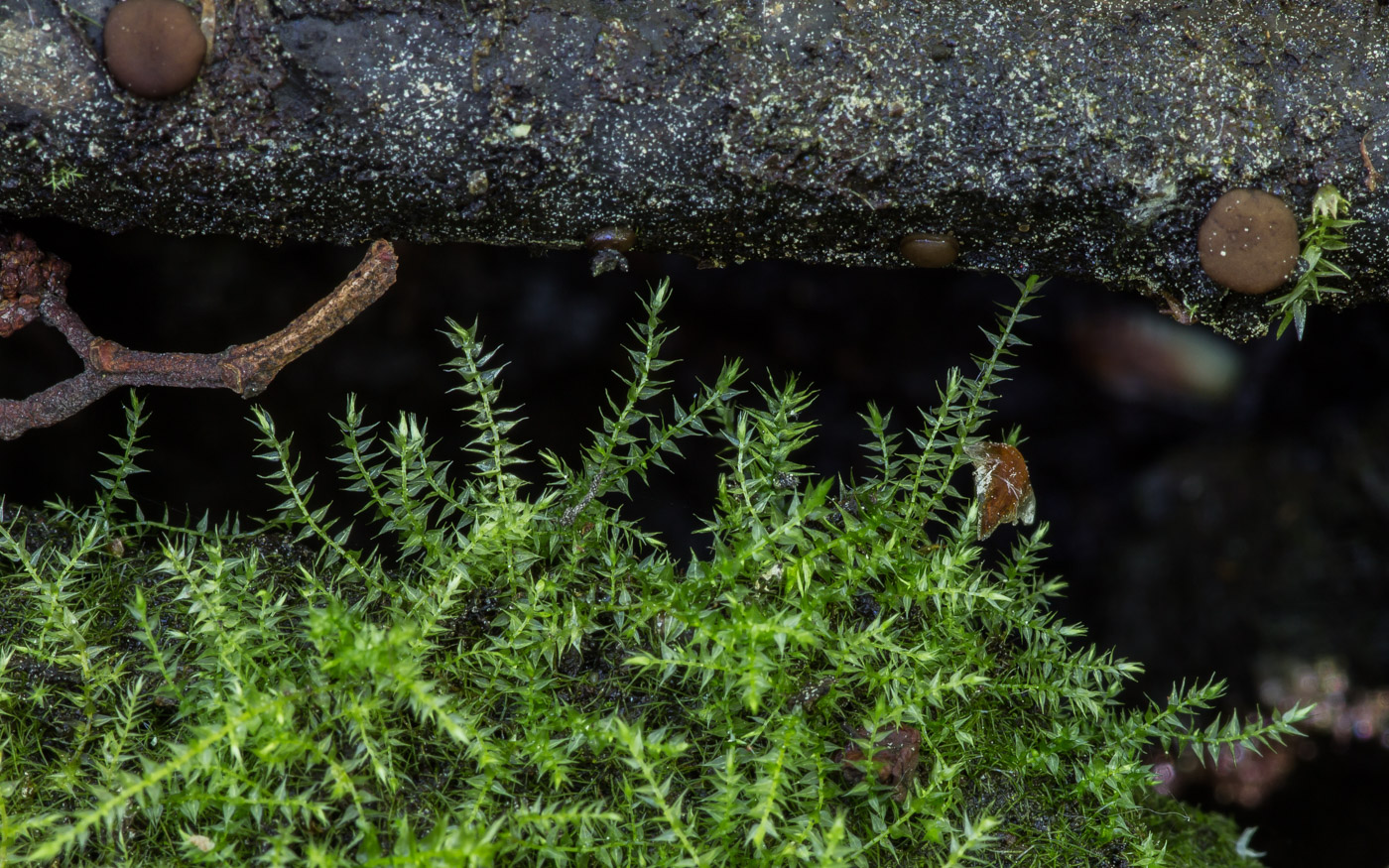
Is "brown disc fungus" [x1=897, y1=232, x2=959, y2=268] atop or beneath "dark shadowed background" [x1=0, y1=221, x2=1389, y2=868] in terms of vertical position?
atop

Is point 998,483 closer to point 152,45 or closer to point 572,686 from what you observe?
point 572,686

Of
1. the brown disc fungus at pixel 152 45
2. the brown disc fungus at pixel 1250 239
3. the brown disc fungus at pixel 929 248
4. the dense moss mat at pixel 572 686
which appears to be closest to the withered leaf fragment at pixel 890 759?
the dense moss mat at pixel 572 686

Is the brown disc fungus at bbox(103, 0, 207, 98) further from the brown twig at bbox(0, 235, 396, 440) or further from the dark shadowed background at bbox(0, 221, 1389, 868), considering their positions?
the dark shadowed background at bbox(0, 221, 1389, 868)

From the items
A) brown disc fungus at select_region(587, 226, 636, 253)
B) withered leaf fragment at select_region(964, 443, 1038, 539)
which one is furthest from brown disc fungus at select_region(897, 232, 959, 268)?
brown disc fungus at select_region(587, 226, 636, 253)

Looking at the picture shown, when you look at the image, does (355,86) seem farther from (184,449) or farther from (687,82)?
(184,449)

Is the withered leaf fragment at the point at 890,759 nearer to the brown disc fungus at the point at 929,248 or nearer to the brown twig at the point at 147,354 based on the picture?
the brown disc fungus at the point at 929,248

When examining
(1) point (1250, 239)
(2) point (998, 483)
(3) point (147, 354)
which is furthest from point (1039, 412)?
(3) point (147, 354)
